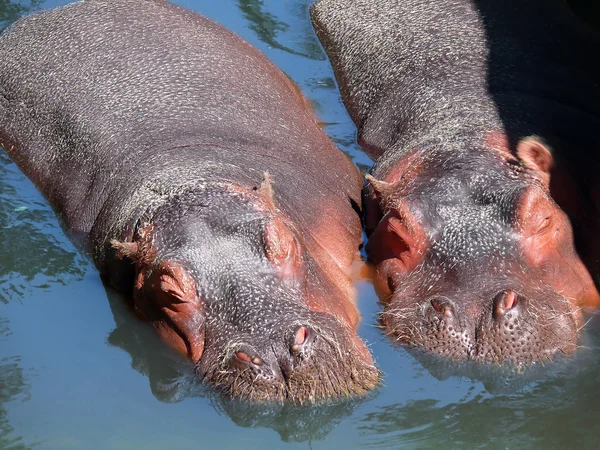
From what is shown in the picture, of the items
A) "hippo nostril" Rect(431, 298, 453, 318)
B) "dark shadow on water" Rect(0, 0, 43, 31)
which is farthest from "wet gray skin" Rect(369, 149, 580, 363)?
"dark shadow on water" Rect(0, 0, 43, 31)

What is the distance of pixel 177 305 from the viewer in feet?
19.5

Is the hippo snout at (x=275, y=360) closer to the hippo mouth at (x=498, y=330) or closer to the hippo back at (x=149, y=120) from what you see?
the hippo mouth at (x=498, y=330)

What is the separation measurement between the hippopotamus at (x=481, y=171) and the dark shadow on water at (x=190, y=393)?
934 millimetres

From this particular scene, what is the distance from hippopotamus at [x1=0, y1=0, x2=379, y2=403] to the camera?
571 centimetres

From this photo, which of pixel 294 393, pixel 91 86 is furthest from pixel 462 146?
pixel 91 86

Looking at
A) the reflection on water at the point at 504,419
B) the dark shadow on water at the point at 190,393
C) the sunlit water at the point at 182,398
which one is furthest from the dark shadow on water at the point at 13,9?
the reflection on water at the point at 504,419

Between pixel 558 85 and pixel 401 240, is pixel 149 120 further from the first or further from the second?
pixel 558 85

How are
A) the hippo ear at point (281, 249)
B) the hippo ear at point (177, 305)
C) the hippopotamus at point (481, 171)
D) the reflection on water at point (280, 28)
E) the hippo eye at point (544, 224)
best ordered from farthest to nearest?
the reflection on water at point (280, 28)
the hippo eye at point (544, 224)
the hippopotamus at point (481, 171)
the hippo ear at point (281, 249)
the hippo ear at point (177, 305)

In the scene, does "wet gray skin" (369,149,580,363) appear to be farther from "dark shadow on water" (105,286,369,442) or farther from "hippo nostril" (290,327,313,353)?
"hippo nostril" (290,327,313,353)

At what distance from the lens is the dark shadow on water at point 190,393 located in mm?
5547

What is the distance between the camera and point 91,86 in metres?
8.30

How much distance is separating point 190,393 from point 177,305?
19.8 inches

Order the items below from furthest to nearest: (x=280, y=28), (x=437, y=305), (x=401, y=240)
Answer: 1. (x=280, y=28)
2. (x=401, y=240)
3. (x=437, y=305)

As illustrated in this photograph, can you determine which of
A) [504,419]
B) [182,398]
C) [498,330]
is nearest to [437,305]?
[498,330]
